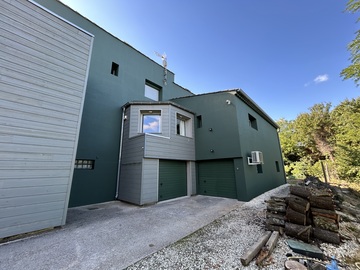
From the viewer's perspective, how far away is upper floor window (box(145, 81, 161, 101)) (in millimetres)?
10152

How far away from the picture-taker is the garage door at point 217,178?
24.4 feet

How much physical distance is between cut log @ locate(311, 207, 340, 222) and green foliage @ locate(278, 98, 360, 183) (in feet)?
43.0

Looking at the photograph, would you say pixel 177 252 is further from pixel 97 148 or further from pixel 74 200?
pixel 97 148

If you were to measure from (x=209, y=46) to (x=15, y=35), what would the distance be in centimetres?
914

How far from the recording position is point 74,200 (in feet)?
20.4

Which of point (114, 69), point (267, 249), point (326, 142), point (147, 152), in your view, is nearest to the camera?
point (267, 249)

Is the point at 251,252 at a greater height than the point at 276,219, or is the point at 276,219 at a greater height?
the point at 276,219

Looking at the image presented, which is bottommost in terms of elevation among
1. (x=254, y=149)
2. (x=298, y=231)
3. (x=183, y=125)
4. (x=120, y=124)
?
(x=298, y=231)

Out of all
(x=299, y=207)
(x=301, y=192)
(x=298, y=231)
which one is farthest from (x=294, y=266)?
(x=301, y=192)

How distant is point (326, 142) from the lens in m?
16.7

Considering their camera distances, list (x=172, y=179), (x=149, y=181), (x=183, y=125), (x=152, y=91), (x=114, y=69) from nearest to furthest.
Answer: (x=149, y=181) → (x=172, y=179) → (x=114, y=69) → (x=183, y=125) → (x=152, y=91)

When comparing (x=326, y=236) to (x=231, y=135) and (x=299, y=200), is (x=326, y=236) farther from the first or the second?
(x=231, y=135)

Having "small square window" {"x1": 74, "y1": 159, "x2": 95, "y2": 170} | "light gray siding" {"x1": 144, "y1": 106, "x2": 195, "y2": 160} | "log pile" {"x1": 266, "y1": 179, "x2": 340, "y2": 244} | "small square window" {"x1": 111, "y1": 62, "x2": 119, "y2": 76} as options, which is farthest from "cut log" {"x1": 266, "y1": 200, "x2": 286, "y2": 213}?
"small square window" {"x1": 111, "y1": 62, "x2": 119, "y2": 76}

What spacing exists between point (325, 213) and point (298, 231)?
731 millimetres
